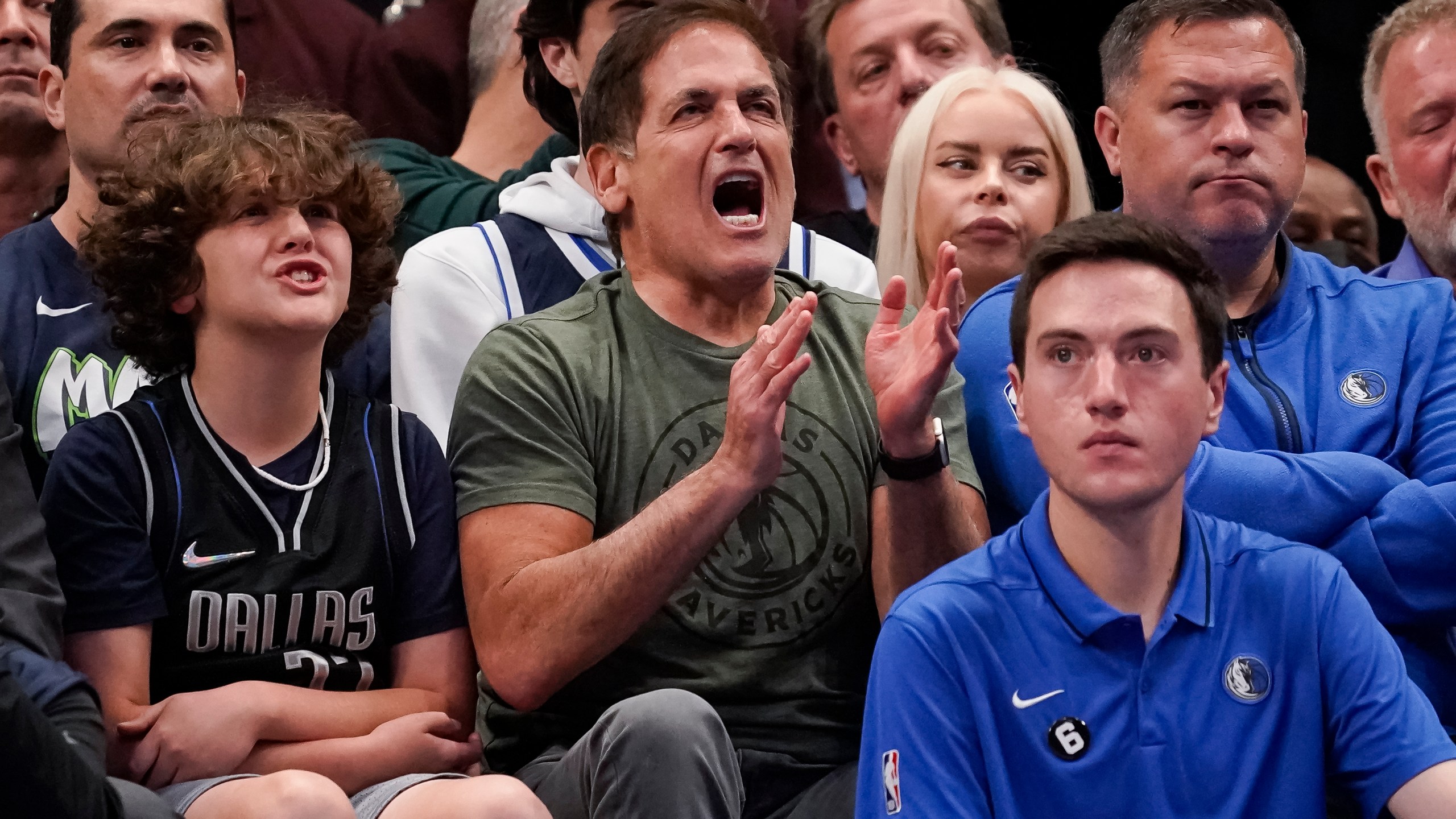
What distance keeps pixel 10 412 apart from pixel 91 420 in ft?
0.44

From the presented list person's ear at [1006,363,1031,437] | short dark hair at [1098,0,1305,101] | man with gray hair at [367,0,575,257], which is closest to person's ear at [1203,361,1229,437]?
person's ear at [1006,363,1031,437]

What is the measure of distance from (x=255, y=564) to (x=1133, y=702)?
115 cm

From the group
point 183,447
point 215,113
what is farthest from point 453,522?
point 215,113

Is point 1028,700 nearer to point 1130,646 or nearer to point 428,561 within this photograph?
point 1130,646

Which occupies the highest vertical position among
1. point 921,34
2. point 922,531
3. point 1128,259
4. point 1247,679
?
point 921,34

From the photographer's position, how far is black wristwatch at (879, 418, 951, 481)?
2283mm

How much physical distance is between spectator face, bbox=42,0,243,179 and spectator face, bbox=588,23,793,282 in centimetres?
78

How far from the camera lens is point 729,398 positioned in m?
2.23

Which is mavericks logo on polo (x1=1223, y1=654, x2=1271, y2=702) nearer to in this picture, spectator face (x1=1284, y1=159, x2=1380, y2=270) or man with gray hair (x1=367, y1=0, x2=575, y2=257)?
man with gray hair (x1=367, y1=0, x2=575, y2=257)

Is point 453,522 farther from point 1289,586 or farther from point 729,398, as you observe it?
point 1289,586

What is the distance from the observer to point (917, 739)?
194cm

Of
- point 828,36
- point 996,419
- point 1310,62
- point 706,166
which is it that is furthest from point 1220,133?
point 1310,62

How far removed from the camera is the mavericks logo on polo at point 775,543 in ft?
7.84

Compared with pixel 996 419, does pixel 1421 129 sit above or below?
above
